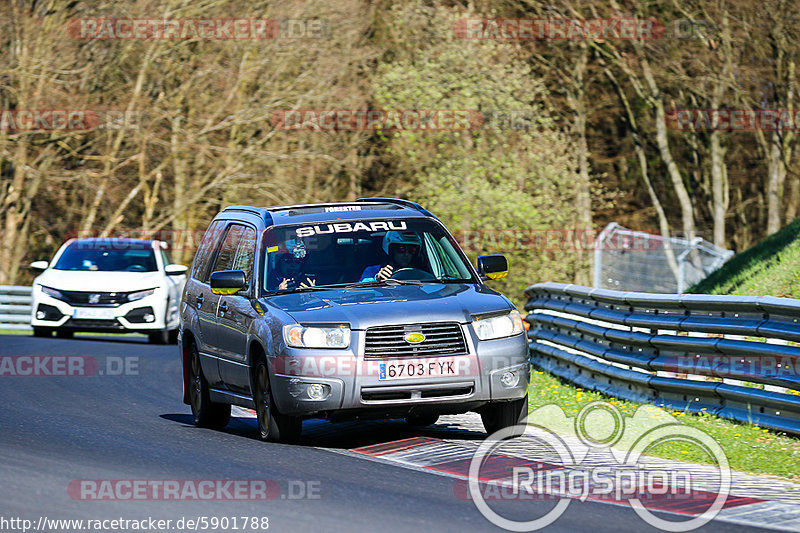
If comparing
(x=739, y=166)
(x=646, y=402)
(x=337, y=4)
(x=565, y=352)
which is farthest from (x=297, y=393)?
(x=739, y=166)

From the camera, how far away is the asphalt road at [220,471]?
708cm

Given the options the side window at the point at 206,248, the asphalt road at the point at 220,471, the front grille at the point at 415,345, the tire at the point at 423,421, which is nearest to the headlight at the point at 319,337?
the front grille at the point at 415,345

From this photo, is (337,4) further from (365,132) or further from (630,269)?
(630,269)

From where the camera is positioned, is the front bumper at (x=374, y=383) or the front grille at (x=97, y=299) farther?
the front grille at (x=97, y=299)

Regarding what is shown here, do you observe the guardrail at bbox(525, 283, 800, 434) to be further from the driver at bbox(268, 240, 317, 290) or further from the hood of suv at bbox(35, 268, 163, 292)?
the hood of suv at bbox(35, 268, 163, 292)

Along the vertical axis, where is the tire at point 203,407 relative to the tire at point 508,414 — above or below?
below

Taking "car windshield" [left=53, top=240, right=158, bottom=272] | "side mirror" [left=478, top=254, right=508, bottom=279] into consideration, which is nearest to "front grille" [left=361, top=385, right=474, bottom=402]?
"side mirror" [left=478, top=254, right=508, bottom=279]

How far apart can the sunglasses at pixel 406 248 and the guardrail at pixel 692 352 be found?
2.30 meters

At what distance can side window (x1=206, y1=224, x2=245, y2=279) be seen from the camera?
1162cm

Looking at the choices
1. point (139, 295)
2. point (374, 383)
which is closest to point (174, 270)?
point (139, 295)

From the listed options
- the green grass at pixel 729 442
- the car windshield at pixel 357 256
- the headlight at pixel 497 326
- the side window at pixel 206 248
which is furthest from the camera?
the side window at pixel 206 248

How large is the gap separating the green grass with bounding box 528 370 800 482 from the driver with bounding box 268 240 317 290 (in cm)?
240

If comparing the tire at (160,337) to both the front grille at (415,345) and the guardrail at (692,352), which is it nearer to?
the guardrail at (692,352)

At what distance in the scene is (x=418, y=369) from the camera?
371 inches
